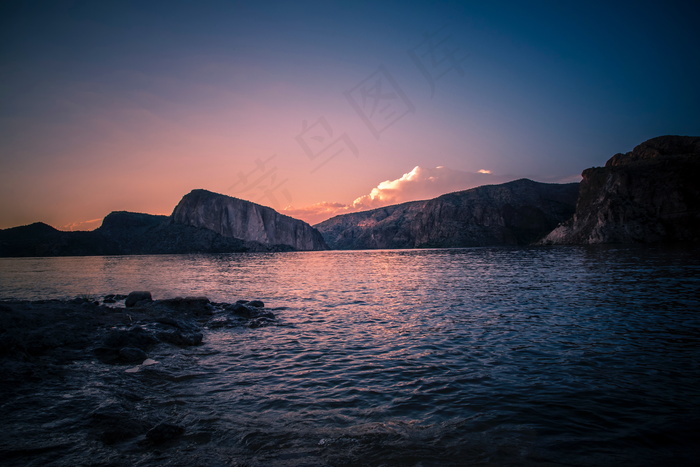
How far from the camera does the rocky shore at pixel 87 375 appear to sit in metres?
6.14

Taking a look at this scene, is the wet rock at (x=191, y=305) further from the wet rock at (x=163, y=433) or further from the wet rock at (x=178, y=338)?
the wet rock at (x=163, y=433)

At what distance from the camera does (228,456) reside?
18.6ft

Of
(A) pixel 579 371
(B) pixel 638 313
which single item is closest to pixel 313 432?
(A) pixel 579 371

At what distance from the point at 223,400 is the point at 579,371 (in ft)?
31.7

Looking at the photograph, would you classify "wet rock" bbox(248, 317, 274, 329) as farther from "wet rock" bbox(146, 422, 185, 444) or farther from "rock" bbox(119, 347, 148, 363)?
"wet rock" bbox(146, 422, 185, 444)

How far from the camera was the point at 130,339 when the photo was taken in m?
13.3

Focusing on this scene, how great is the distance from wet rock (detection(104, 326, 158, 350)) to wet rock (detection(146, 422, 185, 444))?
818 centimetres

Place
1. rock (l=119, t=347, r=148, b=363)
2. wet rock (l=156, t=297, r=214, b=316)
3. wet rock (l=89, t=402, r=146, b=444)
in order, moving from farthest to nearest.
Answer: wet rock (l=156, t=297, r=214, b=316) < rock (l=119, t=347, r=148, b=363) < wet rock (l=89, t=402, r=146, b=444)

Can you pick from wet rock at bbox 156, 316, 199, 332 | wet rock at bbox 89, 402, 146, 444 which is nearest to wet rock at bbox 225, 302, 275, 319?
wet rock at bbox 156, 316, 199, 332

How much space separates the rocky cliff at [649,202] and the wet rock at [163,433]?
5569 inches

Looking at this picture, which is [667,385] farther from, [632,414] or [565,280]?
[565,280]

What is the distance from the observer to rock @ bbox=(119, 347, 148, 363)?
38.1ft

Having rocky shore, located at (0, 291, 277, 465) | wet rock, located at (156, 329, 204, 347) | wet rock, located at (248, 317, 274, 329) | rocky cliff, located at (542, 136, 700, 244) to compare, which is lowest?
wet rock, located at (248, 317, 274, 329)

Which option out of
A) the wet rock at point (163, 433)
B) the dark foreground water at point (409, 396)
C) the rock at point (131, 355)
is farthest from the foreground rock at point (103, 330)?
the wet rock at point (163, 433)
